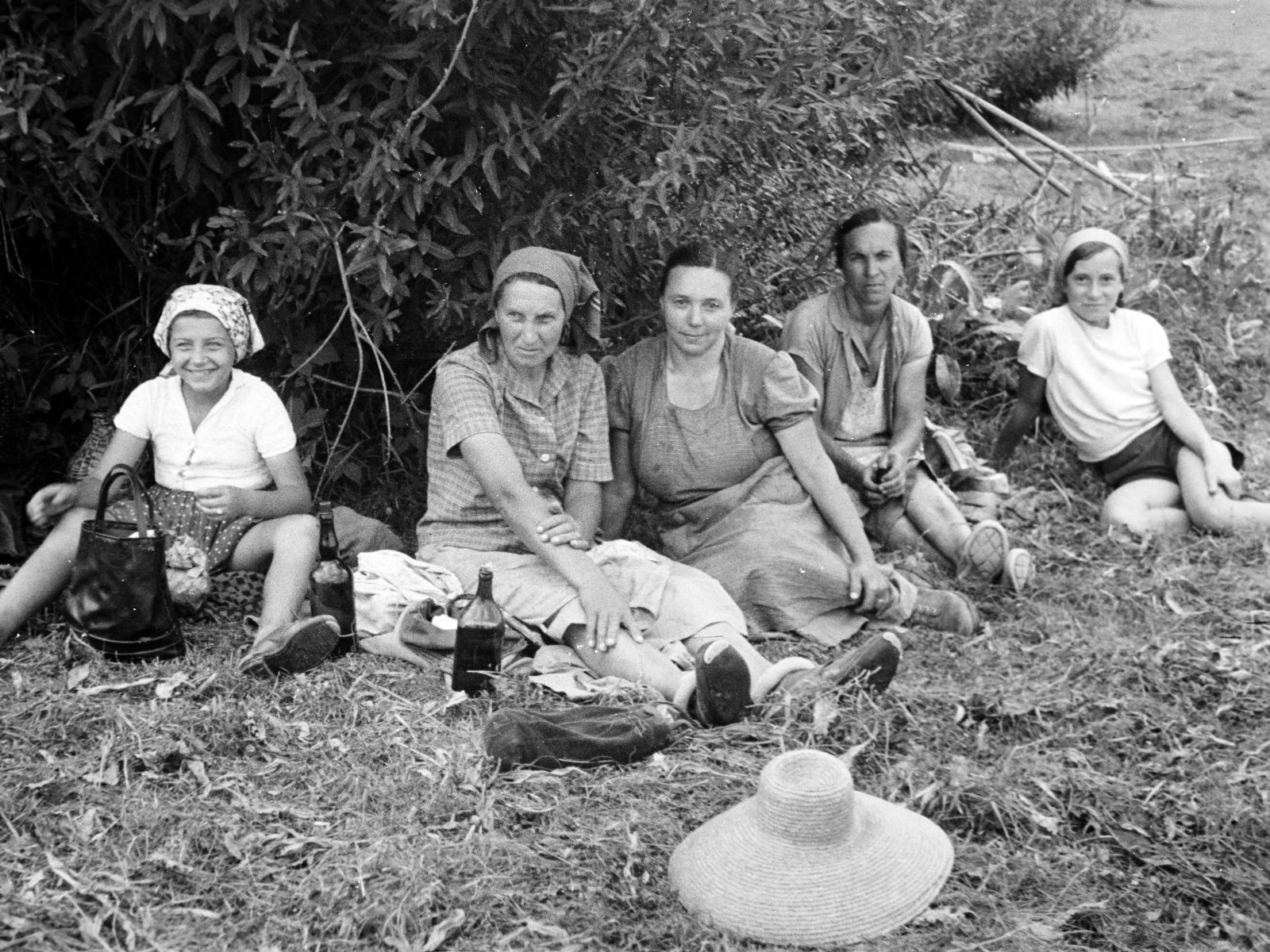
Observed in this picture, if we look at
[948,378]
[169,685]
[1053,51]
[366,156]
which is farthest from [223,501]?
[1053,51]

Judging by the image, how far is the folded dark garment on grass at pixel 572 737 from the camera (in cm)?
357

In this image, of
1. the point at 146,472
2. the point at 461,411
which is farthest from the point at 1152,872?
the point at 146,472

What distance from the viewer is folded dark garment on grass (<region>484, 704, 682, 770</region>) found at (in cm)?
357

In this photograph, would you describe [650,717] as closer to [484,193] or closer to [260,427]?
[260,427]

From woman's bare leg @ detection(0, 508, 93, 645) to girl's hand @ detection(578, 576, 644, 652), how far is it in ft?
5.16

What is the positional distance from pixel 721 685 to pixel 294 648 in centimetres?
124

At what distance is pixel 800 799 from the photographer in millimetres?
3006

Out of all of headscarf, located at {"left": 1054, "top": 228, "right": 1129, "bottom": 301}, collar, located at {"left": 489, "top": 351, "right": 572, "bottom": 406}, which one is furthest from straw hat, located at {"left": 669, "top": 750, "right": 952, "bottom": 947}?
headscarf, located at {"left": 1054, "top": 228, "right": 1129, "bottom": 301}

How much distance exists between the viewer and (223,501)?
4.45 meters

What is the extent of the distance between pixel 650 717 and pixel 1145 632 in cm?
190

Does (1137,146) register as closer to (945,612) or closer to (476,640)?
(945,612)

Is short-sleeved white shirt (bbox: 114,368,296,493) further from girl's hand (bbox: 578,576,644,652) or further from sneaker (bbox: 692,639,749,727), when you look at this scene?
sneaker (bbox: 692,639,749,727)

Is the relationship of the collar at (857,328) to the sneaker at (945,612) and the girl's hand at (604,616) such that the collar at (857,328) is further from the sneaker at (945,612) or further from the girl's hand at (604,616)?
the girl's hand at (604,616)

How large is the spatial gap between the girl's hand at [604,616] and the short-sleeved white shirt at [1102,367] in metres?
2.67
